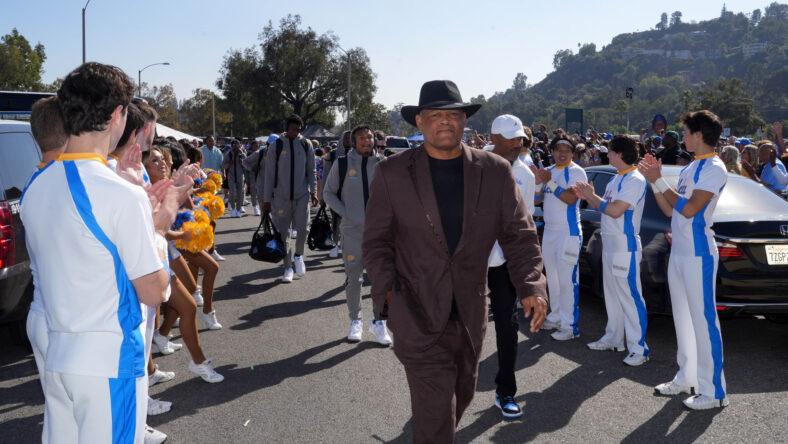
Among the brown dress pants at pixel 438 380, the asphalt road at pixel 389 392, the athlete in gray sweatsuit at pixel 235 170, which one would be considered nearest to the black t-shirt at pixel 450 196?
the brown dress pants at pixel 438 380

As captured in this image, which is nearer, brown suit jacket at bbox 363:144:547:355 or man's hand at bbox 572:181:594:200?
brown suit jacket at bbox 363:144:547:355

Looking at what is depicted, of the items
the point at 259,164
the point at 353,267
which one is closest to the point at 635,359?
the point at 353,267

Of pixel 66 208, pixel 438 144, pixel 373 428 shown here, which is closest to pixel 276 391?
pixel 373 428

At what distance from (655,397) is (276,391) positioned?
2928mm

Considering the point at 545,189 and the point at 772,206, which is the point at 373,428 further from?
the point at 772,206

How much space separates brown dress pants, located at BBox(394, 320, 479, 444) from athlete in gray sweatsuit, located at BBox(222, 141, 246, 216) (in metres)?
14.6

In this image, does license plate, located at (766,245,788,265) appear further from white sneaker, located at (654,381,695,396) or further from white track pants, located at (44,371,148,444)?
white track pants, located at (44,371,148,444)

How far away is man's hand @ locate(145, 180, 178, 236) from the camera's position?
2.73 m

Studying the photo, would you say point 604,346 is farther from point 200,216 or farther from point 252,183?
point 252,183

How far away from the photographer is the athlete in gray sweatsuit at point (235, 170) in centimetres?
1722

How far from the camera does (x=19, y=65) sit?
52.7 metres

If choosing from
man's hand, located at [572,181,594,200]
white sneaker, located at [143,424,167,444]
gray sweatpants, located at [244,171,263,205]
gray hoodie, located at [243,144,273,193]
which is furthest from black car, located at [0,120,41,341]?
gray sweatpants, located at [244,171,263,205]

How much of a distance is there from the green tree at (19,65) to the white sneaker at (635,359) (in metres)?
55.6

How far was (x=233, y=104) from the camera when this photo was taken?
57.9 meters
